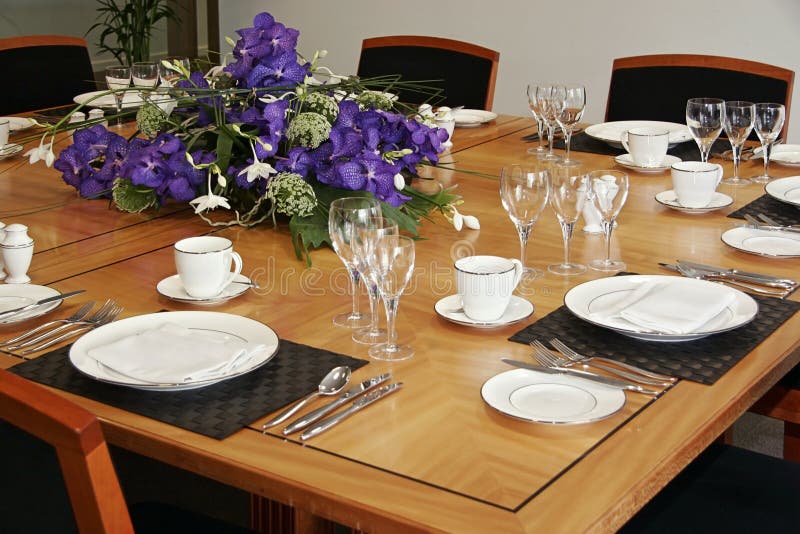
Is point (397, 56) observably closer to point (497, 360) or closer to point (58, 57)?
point (58, 57)

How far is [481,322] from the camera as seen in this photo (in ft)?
4.66

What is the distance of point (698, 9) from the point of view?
13.2 feet

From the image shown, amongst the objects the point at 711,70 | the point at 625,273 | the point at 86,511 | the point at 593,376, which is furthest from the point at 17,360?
the point at 711,70

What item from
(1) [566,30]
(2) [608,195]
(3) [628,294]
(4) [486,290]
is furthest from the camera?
(1) [566,30]

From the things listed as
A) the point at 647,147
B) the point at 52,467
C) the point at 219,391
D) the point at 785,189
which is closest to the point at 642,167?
the point at 647,147

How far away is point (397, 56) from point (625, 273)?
5.98 ft

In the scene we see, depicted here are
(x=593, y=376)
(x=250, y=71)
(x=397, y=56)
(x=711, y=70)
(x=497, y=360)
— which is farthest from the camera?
(x=397, y=56)

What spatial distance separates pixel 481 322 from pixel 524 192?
0.27 meters

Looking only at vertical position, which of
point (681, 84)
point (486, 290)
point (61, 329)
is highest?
point (681, 84)

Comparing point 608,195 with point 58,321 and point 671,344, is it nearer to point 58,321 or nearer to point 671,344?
point 671,344

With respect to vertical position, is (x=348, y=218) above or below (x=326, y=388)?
above

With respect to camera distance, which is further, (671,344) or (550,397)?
(671,344)

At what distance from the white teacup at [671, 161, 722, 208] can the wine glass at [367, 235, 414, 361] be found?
808mm

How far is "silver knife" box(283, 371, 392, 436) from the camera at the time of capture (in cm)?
115
